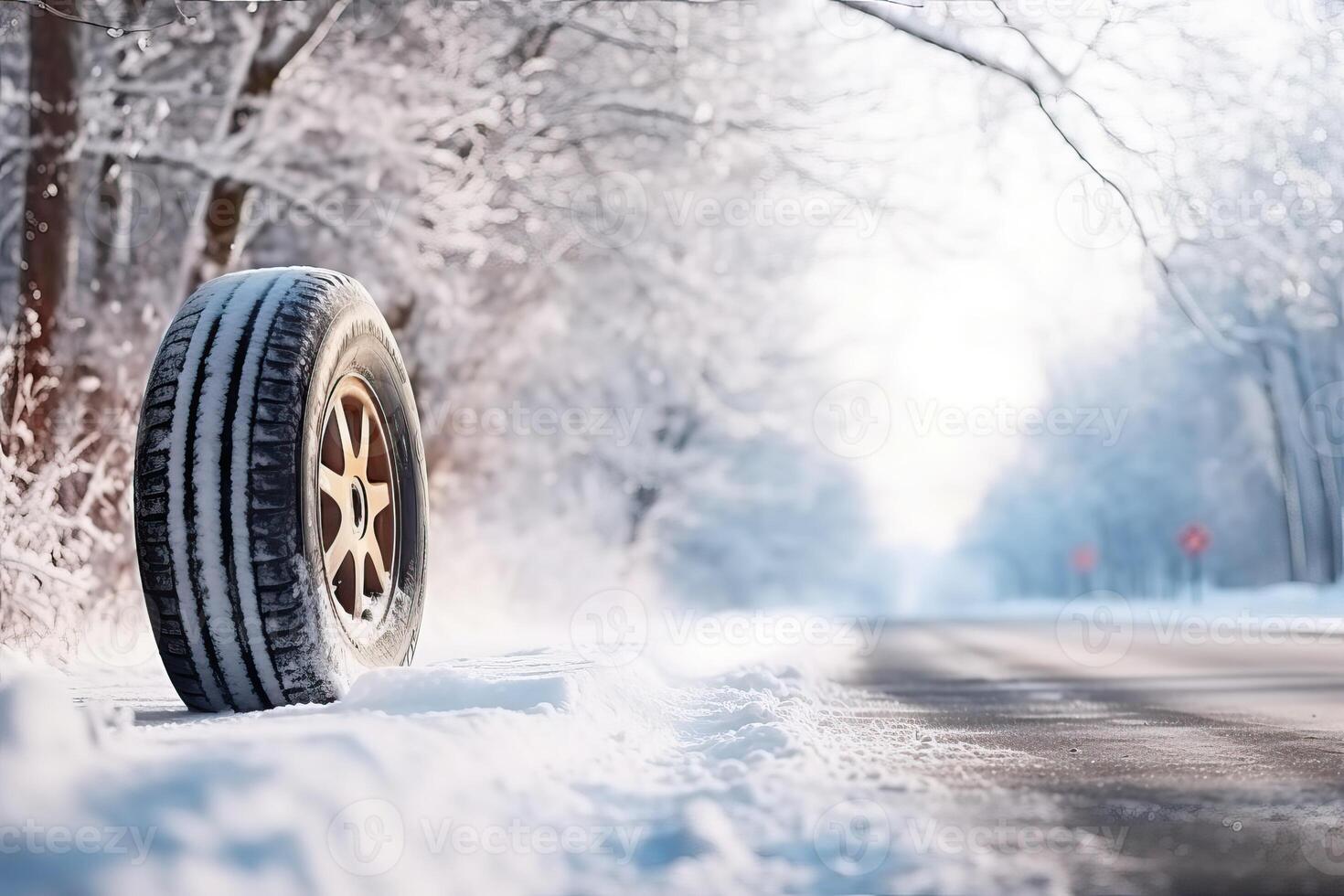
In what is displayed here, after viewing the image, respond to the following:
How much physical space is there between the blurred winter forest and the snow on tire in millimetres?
1886

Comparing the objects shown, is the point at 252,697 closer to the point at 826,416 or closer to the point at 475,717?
the point at 475,717

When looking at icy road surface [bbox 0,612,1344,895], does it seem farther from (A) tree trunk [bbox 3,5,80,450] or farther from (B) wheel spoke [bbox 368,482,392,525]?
(A) tree trunk [bbox 3,5,80,450]

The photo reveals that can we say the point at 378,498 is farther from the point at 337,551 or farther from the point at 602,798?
the point at 602,798

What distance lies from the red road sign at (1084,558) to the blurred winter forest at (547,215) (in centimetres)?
2441

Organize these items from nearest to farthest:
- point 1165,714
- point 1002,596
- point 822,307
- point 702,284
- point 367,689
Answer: point 367,689
point 1165,714
point 702,284
point 822,307
point 1002,596

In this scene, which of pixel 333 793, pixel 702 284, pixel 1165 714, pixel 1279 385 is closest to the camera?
pixel 333 793

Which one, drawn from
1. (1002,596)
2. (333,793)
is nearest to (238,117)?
(333,793)

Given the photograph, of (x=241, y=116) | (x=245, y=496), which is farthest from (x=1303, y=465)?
(x=245, y=496)

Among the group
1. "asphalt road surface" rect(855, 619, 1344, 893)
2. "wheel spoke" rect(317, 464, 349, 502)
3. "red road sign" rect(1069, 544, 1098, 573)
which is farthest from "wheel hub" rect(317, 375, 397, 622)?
"red road sign" rect(1069, 544, 1098, 573)

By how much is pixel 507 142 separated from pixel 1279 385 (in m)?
21.3

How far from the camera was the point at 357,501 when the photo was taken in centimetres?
507

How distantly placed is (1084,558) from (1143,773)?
48.7 metres

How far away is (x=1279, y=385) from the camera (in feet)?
89.3

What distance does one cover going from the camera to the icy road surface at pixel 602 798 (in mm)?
2545
